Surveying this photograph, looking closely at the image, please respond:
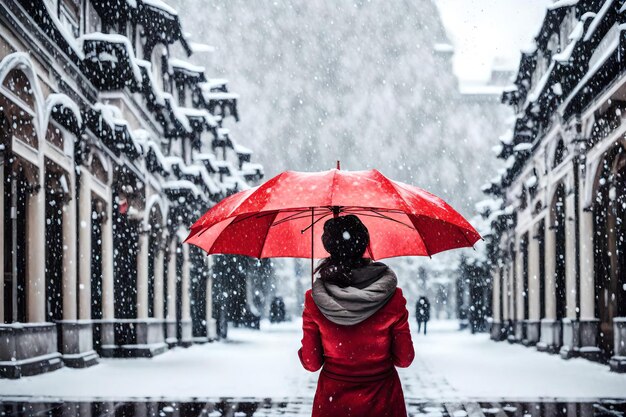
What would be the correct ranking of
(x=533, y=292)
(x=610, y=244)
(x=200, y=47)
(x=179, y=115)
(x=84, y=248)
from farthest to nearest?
(x=200, y=47)
(x=533, y=292)
(x=179, y=115)
(x=610, y=244)
(x=84, y=248)

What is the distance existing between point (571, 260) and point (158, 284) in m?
11.5

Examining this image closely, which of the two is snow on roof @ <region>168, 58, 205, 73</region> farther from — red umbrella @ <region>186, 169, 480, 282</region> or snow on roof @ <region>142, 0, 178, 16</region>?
red umbrella @ <region>186, 169, 480, 282</region>

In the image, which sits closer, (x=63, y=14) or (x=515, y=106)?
(x=63, y=14)

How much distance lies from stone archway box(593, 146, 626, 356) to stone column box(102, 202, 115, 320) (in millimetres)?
11431

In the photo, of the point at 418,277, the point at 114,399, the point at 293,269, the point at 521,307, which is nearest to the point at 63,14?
the point at 114,399

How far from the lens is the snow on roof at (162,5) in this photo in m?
22.1

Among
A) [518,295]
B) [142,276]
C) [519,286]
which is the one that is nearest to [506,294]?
[518,295]

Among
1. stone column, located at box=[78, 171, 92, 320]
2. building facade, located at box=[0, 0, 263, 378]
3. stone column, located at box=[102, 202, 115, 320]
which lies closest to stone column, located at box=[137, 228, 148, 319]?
building facade, located at box=[0, 0, 263, 378]

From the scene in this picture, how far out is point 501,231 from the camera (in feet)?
115

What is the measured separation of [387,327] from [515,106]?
102ft

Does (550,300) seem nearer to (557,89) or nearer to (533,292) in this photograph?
(533,292)

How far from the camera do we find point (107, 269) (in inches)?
754

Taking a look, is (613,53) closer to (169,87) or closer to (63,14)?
(63,14)

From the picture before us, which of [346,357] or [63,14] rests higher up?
[63,14]
